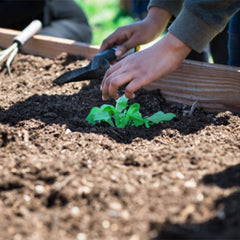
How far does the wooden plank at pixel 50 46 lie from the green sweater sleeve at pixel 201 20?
1028 mm

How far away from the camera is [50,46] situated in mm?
2529

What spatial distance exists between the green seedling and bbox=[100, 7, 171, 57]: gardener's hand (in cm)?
53

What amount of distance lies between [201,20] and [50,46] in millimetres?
1487

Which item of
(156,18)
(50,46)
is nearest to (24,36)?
(50,46)

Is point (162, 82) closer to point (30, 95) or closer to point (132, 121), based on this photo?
→ point (132, 121)

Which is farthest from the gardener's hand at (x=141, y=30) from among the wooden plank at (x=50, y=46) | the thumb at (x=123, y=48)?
the wooden plank at (x=50, y=46)

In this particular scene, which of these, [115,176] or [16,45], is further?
[16,45]

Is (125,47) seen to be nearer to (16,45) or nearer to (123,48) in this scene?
(123,48)

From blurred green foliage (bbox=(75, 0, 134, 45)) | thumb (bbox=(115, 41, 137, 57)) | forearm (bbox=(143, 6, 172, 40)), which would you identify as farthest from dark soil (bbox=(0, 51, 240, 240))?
blurred green foliage (bbox=(75, 0, 134, 45))

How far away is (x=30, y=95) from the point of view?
202 cm

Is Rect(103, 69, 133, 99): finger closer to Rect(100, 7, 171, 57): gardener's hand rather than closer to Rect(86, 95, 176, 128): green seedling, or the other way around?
Rect(86, 95, 176, 128): green seedling

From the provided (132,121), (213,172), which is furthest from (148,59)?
(213,172)

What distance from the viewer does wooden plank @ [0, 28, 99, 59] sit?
93.9 inches

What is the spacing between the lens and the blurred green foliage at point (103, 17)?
16.2ft
